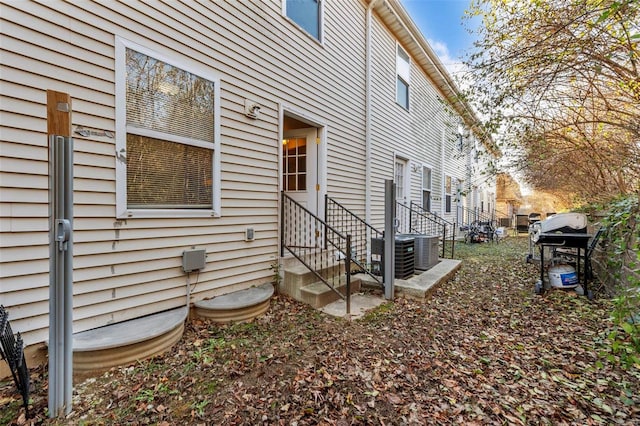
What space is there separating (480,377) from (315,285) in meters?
2.30

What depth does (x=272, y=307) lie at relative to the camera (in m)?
4.07

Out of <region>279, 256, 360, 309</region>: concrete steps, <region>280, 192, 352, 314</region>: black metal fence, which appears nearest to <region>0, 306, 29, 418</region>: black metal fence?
<region>279, 256, 360, 309</region>: concrete steps

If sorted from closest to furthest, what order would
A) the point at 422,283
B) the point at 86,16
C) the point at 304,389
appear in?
the point at 304,389
the point at 86,16
the point at 422,283

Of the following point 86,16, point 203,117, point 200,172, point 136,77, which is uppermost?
point 86,16

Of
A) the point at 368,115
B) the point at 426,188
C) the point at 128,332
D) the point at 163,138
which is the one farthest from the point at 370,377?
the point at 426,188

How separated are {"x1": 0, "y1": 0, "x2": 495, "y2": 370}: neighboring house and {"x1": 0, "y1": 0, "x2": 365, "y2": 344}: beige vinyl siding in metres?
0.01

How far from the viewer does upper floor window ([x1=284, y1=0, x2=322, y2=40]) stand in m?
5.03

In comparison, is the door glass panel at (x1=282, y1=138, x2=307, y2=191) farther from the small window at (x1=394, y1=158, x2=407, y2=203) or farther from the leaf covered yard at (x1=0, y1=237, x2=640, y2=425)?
the small window at (x1=394, y1=158, x2=407, y2=203)

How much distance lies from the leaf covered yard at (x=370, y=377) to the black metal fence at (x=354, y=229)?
6.09 ft

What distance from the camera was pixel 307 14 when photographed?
5.37 metres

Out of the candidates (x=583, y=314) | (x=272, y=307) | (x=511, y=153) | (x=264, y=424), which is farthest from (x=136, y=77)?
(x=511, y=153)

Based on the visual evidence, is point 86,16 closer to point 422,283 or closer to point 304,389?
point 304,389

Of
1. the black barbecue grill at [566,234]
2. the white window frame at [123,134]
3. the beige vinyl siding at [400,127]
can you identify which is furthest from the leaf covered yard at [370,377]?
the beige vinyl siding at [400,127]

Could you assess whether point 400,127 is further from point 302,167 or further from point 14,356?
point 14,356
